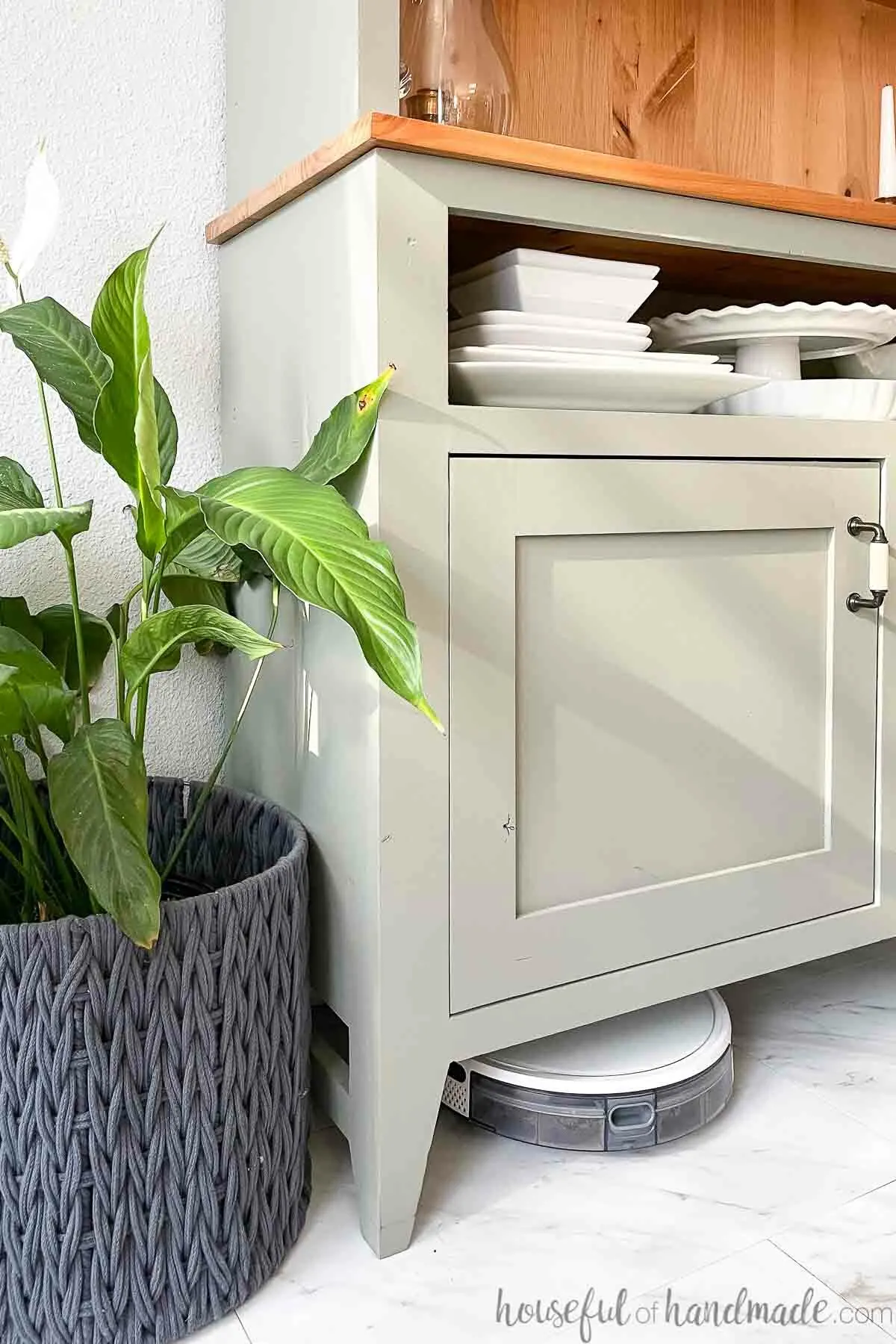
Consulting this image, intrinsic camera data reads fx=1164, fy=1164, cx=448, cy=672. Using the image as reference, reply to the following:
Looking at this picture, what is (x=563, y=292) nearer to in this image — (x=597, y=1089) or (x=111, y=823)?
(x=111, y=823)

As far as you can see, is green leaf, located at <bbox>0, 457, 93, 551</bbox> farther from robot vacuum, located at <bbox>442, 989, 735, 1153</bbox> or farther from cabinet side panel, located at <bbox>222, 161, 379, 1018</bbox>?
robot vacuum, located at <bbox>442, 989, 735, 1153</bbox>

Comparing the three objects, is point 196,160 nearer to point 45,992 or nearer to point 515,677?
point 515,677

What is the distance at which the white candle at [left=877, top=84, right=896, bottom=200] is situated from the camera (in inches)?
56.7

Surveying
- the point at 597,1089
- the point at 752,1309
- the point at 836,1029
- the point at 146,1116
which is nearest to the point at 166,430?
the point at 146,1116

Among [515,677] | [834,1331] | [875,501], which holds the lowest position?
[834,1331]

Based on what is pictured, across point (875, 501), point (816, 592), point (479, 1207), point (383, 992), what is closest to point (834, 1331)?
point (479, 1207)

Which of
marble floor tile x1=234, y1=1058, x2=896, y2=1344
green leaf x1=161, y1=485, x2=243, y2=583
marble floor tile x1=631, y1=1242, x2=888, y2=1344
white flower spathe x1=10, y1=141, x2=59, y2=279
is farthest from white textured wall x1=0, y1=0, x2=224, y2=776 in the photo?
marble floor tile x1=631, y1=1242, x2=888, y2=1344

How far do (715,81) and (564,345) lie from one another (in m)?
0.71

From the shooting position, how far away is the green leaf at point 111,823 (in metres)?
0.73

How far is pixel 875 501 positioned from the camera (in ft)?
3.90

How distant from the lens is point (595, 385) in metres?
1.00

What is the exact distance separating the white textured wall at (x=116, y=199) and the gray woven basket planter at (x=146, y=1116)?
43 cm

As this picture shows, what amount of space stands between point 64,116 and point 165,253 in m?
0.15

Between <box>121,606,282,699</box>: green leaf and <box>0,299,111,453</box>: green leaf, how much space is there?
0.16 metres
